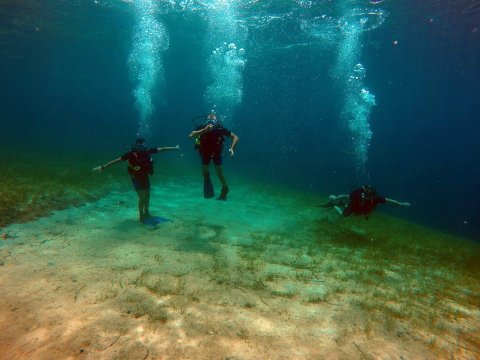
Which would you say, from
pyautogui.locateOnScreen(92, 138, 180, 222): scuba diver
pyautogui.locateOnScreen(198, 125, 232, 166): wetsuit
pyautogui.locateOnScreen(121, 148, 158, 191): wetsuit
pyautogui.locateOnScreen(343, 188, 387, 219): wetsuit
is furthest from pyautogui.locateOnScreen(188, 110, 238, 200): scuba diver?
pyautogui.locateOnScreen(343, 188, 387, 219): wetsuit

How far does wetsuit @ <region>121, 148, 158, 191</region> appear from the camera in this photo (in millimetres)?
8014

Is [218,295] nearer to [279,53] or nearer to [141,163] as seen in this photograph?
[141,163]

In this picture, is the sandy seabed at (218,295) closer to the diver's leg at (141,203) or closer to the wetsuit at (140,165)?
the diver's leg at (141,203)

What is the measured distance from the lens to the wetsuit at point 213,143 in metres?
8.02

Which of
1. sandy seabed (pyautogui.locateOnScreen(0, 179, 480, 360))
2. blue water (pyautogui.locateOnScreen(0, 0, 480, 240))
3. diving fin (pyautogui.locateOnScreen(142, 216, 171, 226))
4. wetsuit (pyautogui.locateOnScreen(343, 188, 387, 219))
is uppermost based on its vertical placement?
blue water (pyautogui.locateOnScreen(0, 0, 480, 240))

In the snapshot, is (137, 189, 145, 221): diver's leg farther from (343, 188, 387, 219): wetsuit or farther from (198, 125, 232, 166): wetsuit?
(343, 188, 387, 219): wetsuit

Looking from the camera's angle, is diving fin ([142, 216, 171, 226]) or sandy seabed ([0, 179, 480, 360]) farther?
diving fin ([142, 216, 171, 226])

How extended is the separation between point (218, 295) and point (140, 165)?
5.06 metres

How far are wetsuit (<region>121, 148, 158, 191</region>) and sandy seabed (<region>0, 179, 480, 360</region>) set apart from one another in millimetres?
1315

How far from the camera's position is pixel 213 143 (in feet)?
26.8

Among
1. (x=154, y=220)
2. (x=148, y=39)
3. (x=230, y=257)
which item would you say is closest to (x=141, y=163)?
(x=154, y=220)

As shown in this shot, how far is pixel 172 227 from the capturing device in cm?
830

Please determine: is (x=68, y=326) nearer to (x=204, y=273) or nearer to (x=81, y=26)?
(x=204, y=273)

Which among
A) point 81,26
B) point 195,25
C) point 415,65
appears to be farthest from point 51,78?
point 415,65
